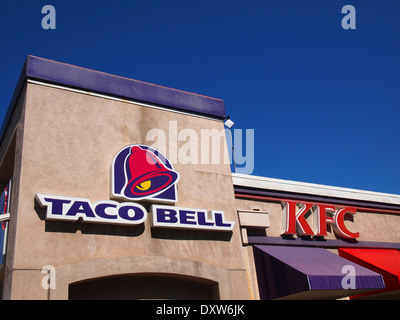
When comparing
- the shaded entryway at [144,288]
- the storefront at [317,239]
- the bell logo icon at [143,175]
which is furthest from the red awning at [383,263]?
the bell logo icon at [143,175]

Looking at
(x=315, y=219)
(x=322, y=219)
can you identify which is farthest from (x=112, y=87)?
(x=322, y=219)

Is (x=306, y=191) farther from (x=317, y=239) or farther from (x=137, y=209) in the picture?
(x=137, y=209)

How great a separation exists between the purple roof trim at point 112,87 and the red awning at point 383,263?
6.31 meters

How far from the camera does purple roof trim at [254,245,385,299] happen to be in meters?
11.3

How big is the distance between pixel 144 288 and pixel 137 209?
1988 mm

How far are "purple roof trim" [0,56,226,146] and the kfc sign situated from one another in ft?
12.5

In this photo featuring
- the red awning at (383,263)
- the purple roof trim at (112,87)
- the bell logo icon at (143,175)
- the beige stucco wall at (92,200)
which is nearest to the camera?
the beige stucco wall at (92,200)

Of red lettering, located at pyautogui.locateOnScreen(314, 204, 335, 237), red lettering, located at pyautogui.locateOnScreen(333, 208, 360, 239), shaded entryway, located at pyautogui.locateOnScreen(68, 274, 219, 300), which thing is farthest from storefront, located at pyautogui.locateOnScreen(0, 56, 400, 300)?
red lettering, located at pyautogui.locateOnScreen(333, 208, 360, 239)

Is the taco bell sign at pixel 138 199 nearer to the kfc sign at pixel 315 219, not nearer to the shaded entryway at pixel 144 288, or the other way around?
the shaded entryway at pixel 144 288

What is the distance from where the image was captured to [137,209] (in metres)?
10.7

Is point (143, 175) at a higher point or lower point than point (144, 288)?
higher

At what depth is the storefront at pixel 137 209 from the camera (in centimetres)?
967

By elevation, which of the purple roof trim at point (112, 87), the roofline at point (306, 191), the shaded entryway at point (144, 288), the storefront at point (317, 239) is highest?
the purple roof trim at point (112, 87)

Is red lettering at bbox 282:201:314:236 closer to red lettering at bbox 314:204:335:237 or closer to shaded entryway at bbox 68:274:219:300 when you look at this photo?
red lettering at bbox 314:204:335:237
